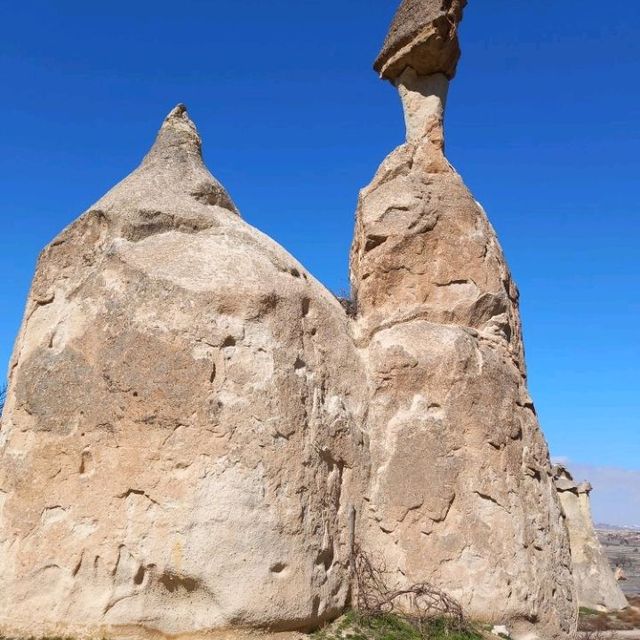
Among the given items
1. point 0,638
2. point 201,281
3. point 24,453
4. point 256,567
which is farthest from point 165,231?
point 0,638

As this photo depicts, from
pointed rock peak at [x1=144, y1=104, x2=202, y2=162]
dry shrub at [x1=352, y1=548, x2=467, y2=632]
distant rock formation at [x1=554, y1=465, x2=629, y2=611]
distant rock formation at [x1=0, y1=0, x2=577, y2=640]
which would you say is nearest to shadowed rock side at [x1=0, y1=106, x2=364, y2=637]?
distant rock formation at [x1=0, y1=0, x2=577, y2=640]

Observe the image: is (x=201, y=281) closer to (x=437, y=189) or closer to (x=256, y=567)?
(x=256, y=567)

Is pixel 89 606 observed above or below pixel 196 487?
below

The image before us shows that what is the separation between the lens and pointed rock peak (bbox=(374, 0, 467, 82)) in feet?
33.2

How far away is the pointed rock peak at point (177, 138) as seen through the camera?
837cm

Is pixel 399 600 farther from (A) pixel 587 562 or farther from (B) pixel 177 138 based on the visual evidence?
(A) pixel 587 562

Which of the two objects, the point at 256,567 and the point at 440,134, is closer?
the point at 256,567

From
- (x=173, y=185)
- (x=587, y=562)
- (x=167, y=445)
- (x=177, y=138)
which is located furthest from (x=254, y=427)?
(x=587, y=562)

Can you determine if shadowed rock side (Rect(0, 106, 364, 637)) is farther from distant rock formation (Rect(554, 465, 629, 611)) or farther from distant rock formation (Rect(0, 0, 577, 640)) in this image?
distant rock formation (Rect(554, 465, 629, 611))

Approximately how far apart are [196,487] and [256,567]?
0.86 meters

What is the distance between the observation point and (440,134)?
32.6 ft

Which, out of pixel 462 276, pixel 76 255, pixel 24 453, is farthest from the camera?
pixel 462 276

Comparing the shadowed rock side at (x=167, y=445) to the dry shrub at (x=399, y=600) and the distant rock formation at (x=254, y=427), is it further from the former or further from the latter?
the dry shrub at (x=399, y=600)

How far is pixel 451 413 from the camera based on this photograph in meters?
7.88
